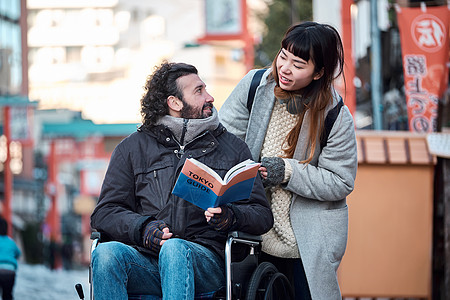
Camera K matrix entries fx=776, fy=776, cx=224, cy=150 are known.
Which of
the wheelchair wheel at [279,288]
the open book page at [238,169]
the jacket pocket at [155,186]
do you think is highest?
the open book page at [238,169]

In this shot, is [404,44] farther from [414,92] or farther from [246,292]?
[246,292]

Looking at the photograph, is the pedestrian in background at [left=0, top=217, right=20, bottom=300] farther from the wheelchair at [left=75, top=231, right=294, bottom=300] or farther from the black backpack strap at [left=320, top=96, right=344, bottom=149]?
the black backpack strap at [left=320, top=96, right=344, bottom=149]

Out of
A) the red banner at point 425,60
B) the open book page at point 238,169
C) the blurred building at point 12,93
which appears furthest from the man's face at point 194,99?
the blurred building at point 12,93

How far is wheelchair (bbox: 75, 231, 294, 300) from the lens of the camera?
3.40m

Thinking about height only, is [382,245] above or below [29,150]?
above

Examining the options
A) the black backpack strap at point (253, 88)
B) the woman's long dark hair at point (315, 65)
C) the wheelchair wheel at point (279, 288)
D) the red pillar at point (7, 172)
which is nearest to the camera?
the wheelchair wheel at point (279, 288)

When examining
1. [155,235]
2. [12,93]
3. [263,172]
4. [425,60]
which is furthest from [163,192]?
[12,93]

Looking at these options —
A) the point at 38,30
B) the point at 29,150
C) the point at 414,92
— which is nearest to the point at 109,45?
the point at 38,30

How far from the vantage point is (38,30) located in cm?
8406

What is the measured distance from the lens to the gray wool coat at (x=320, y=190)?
148 inches

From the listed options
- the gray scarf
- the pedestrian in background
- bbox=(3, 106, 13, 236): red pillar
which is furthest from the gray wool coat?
bbox=(3, 106, 13, 236): red pillar

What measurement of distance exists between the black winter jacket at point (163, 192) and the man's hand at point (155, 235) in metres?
0.04

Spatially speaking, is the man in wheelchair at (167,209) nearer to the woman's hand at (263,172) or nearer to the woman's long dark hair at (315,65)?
the woman's hand at (263,172)

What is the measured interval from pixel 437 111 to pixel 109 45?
249 feet
